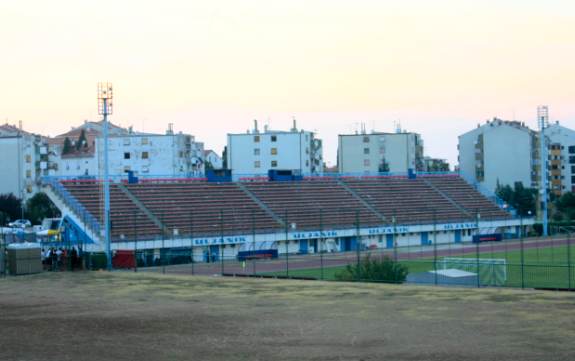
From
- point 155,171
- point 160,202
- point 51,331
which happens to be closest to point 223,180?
point 160,202

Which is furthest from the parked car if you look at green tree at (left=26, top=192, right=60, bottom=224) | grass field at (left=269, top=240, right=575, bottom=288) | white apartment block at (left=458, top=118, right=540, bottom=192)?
white apartment block at (left=458, top=118, right=540, bottom=192)

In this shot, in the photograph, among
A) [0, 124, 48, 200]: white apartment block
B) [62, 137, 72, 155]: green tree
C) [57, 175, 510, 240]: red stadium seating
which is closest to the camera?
[57, 175, 510, 240]: red stadium seating

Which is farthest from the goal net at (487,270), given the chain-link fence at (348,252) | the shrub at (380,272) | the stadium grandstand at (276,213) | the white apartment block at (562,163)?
the white apartment block at (562,163)

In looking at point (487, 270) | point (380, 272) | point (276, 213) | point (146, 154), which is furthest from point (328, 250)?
point (146, 154)

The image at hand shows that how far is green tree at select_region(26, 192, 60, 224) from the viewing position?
108 metres

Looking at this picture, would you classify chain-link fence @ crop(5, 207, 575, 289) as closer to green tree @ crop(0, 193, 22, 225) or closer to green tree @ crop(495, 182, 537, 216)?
green tree @ crop(495, 182, 537, 216)

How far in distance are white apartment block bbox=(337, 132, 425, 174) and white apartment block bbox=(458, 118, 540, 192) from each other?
35.6ft

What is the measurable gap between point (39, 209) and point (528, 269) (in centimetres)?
7032

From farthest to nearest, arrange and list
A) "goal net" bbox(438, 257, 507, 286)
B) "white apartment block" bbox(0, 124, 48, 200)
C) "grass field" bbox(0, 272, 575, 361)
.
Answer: "white apartment block" bbox(0, 124, 48, 200) < "goal net" bbox(438, 257, 507, 286) < "grass field" bbox(0, 272, 575, 361)

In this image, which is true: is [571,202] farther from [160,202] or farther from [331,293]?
[331,293]

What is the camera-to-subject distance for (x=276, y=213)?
80.1m

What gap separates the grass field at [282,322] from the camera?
22.8 metres

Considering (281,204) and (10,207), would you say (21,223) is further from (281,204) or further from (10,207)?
(281,204)

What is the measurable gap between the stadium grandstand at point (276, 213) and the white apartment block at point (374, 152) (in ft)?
147
